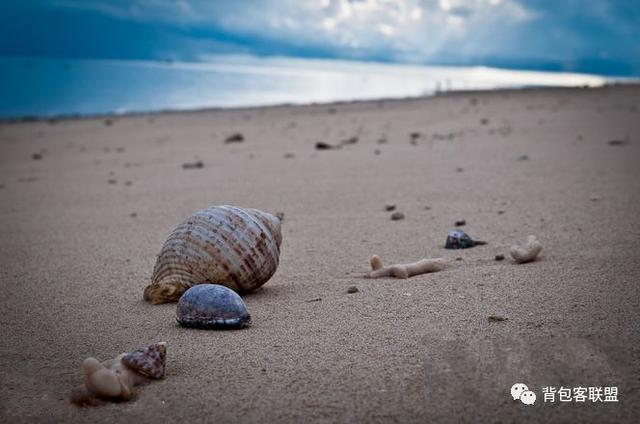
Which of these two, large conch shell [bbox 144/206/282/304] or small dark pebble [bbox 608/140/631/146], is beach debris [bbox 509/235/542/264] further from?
small dark pebble [bbox 608/140/631/146]

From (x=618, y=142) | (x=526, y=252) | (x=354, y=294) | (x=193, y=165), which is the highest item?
(x=618, y=142)

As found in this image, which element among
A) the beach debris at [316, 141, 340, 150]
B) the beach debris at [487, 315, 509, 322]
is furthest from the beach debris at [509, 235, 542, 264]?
the beach debris at [316, 141, 340, 150]

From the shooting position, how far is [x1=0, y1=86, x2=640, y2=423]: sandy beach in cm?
190

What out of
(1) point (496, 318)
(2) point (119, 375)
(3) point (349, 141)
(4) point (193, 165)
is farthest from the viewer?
(3) point (349, 141)

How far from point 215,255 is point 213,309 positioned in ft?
1.28

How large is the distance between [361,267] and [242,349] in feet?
4.15

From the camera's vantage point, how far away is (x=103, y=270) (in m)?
3.51

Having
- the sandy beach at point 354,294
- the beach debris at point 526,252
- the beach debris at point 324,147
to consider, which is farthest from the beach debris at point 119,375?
the beach debris at point 324,147

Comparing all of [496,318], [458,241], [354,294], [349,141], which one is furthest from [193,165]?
[496,318]

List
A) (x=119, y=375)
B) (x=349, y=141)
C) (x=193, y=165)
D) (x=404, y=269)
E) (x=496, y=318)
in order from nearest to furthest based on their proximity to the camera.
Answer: (x=119, y=375)
(x=496, y=318)
(x=404, y=269)
(x=193, y=165)
(x=349, y=141)

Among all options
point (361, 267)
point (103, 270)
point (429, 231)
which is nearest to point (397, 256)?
point (361, 267)

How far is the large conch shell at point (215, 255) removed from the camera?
2.79 meters

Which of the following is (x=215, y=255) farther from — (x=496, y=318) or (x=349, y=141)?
(x=349, y=141)

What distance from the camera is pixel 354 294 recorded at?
283cm
